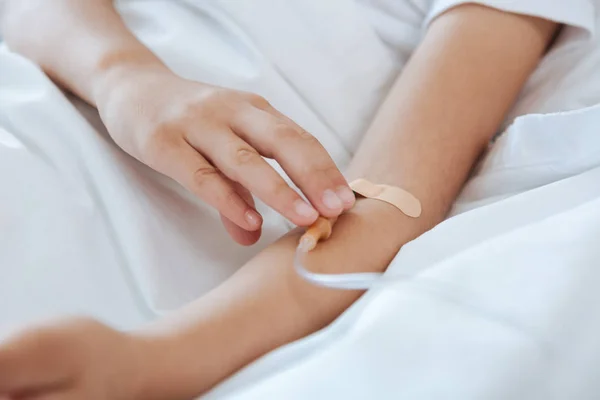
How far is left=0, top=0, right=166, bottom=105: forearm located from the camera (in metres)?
0.66

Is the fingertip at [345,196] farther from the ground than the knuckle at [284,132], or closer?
closer

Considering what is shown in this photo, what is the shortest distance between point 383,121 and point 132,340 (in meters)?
0.37

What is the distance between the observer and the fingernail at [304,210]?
49cm

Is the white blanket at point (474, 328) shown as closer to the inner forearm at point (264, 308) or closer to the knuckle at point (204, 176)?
the inner forearm at point (264, 308)

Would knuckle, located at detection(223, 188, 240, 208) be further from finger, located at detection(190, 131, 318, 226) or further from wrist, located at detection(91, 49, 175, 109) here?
wrist, located at detection(91, 49, 175, 109)

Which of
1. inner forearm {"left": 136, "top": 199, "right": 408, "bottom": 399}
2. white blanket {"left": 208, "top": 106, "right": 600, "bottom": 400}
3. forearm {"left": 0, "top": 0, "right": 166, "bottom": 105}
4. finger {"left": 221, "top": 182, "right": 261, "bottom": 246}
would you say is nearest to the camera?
white blanket {"left": 208, "top": 106, "right": 600, "bottom": 400}

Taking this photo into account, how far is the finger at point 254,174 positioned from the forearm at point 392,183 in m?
0.04

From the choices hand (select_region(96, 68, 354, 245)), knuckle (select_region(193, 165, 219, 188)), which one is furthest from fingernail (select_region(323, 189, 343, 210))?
knuckle (select_region(193, 165, 219, 188))

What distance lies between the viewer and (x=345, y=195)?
50cm

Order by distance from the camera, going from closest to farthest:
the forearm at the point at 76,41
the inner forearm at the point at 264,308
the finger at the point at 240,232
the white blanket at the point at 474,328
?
the white blanket at the point at 474,328, the inner forearm at the point at 264,308, the finger at the point at 240,232, the forearm at the point at 76,41

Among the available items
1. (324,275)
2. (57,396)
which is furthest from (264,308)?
(57,396)

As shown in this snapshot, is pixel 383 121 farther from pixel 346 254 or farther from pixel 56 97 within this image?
pixel 56 97

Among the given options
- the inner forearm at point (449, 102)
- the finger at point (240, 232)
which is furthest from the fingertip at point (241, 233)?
the inner forearm at point (449, 102)

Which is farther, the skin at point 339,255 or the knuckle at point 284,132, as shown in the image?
the knuckle at point 284,132
